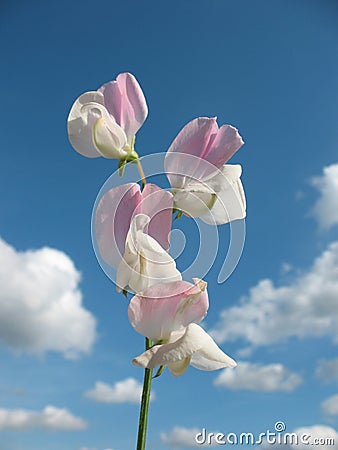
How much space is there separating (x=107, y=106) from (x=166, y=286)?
28 cm

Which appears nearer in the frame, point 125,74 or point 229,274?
point 229,274

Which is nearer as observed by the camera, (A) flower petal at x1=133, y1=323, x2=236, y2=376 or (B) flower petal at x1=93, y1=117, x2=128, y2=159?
(A) flower petal at x1=133, y1=323, x2=236, y2=376

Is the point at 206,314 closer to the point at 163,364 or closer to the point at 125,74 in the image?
the point at 163,364

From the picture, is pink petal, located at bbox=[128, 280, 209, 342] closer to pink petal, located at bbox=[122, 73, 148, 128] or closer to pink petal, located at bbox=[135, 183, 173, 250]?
pink petal, located at bbox=[135, 183, 173, 250]

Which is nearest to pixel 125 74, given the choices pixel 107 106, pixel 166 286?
pixel 107 106

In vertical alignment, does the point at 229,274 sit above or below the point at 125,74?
below

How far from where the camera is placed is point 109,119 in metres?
0.68

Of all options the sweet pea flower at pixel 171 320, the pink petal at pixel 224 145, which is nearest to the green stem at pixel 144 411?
the sweet pea flower at pixel 171 320

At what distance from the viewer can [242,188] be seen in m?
0.71

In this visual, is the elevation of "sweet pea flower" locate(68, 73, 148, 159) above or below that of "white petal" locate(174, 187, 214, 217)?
above

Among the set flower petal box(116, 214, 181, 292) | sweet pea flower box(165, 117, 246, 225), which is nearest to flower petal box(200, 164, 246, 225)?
sweet pea flower box(165, 117, 246, 225)

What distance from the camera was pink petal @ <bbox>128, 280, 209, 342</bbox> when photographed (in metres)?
0.58

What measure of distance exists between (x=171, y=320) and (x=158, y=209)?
0.13 meters

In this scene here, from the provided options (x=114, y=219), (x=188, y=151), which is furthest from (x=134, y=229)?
(x=188, y=151)
